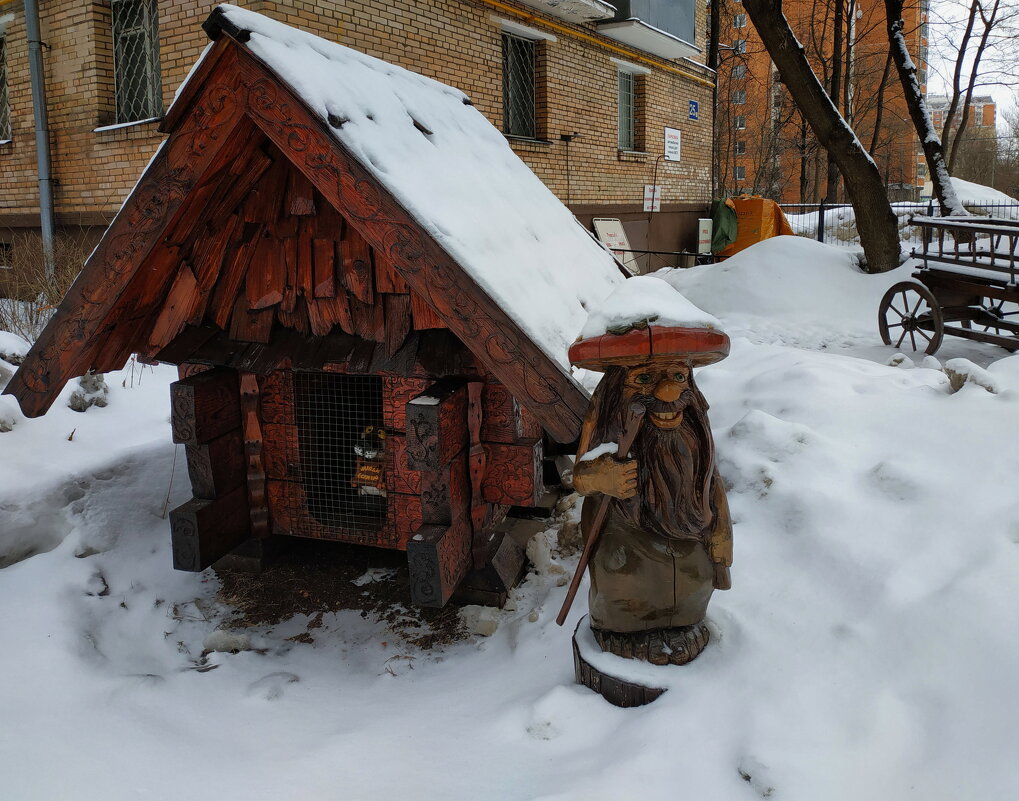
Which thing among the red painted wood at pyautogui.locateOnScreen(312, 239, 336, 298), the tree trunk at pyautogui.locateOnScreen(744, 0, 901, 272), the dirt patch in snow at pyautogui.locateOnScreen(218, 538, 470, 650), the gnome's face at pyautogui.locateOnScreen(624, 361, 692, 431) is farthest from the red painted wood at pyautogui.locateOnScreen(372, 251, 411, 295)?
the tree trunk at pyautogui.locateOnScreen(744, 0, 901, 272)

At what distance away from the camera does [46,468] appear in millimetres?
3912

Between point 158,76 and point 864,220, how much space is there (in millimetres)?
9446

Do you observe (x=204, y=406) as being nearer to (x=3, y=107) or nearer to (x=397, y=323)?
(x=397, y=323)

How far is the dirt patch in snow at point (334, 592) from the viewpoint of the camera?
3.37 metres

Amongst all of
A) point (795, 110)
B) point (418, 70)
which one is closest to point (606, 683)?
point (418, 70)

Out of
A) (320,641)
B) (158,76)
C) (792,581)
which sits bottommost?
(320,641)

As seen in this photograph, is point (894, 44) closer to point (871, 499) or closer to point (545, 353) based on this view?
point (871, 499)

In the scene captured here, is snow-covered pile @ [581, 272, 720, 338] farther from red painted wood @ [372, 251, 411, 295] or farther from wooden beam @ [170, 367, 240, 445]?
wooden beam @ [170, 367, 240, 445]

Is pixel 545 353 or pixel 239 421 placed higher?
pixel 545 353

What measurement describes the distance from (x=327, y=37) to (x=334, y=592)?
654cm

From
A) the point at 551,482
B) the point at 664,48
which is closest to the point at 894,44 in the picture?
the point at 664,48

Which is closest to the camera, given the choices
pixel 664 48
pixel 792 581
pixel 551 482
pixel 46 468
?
pixel 792 581

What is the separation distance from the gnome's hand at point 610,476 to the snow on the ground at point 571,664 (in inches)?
26.4

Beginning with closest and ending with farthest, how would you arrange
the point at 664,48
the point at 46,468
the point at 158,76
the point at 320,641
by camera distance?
the point at 320,641
the point at 46,468
the point at 158,76
the point at 664,48
